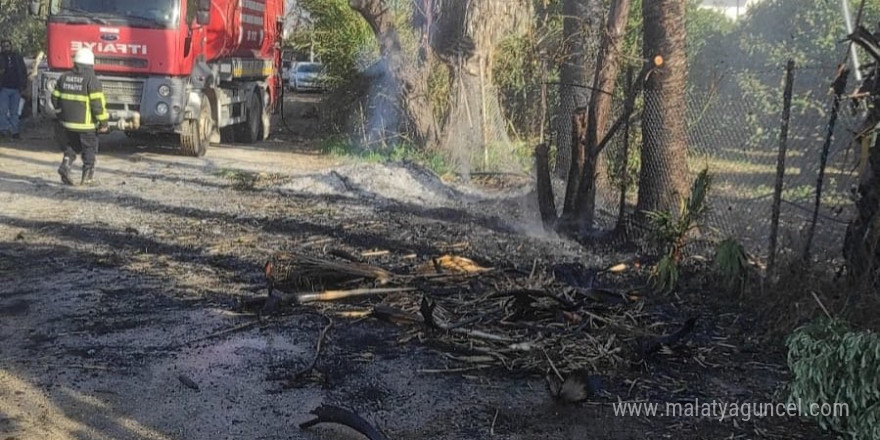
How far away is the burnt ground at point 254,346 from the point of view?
4.43 m

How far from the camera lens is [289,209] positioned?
1084cm

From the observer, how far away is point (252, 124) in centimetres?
1969

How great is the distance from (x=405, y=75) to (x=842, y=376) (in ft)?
46.2

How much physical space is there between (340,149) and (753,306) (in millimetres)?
12198

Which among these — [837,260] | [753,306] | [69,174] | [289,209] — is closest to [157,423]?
[753,306]

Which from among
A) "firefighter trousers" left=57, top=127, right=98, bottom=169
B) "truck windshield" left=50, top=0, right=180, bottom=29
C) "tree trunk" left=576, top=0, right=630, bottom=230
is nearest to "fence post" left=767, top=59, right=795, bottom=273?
"tree trunk" left=576, top=0, right=630, bottom=230

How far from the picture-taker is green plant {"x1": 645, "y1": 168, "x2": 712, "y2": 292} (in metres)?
6.97

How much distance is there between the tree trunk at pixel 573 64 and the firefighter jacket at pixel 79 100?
6700 mm

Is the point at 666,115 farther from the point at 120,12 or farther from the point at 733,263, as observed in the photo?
the point at 120,12

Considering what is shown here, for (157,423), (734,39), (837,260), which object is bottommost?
(157,423)

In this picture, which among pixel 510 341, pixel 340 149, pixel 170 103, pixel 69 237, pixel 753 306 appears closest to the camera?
pixel 510 341

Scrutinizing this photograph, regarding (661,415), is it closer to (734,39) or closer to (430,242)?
(430,242)

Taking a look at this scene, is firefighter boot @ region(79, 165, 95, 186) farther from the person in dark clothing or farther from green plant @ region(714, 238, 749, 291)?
green plant @ region(714, 238, 749, 291)

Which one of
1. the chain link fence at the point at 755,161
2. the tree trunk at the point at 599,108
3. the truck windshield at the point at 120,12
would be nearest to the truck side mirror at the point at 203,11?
the truck windshield at the point at 120,12
